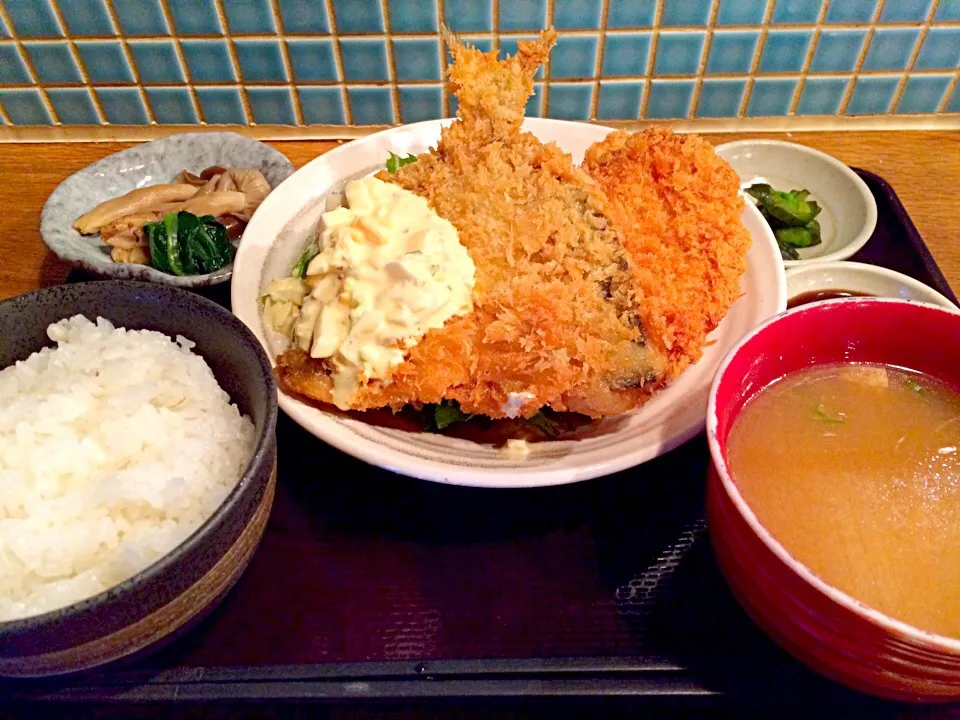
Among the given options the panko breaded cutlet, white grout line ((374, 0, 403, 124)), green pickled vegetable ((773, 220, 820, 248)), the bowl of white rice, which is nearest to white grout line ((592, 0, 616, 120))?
white grout line ((374, 0, 403, 124))

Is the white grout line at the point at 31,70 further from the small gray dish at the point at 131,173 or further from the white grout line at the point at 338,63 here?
the white grout line at the point at 338,63

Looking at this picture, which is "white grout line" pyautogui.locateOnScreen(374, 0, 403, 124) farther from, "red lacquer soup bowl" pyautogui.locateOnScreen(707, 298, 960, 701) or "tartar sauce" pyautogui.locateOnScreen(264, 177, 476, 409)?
"red lacquer soup bowl" pyautogui.locateOnScreen(707, 298, 960, 701)

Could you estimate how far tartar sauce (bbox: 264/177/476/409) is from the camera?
129 centimetres

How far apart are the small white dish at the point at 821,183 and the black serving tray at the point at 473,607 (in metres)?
0.87

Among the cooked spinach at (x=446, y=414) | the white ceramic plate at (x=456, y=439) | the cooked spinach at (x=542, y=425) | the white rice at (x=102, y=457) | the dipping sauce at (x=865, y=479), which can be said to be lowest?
the cooked spinach at (x=542, y=425)

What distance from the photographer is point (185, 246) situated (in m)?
1.79

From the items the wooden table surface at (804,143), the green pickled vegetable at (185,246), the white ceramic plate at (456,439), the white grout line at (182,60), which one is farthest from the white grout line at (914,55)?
the white grout line at (182,60)

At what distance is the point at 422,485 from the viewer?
1.33 metres

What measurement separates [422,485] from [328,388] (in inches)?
10.3

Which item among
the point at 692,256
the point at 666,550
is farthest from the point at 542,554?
the point at 692,256

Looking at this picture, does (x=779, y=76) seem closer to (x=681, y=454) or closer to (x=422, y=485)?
(x=681, y=454)

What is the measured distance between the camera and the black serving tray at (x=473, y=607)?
1.06m

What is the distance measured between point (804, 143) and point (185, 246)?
201 cm

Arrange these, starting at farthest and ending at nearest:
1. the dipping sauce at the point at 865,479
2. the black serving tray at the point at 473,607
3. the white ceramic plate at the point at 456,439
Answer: the white ceramic plate at the point at 456,439
the black serving tray at the point at 473,607
the dipping sauce at the point at 865,479
